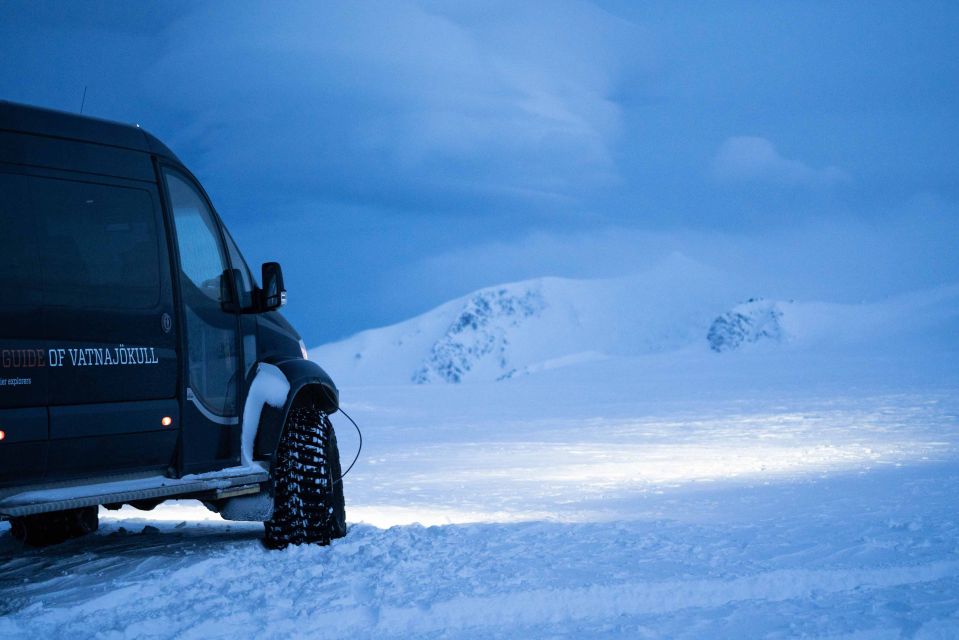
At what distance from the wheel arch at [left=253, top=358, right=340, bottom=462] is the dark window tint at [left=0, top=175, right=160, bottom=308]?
4.04 ft

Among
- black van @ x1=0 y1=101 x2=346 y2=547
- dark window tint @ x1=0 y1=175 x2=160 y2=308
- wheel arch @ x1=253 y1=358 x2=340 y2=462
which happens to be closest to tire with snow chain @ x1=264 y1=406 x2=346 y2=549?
black van @ x1=0 y1=101 x2=346 y2=547

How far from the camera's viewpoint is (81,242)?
545 cm

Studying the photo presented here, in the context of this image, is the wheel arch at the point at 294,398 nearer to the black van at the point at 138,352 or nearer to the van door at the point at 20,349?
the black van at the point at 138,352

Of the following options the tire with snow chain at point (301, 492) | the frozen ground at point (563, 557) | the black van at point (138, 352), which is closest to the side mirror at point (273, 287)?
the black van at point (138, 352)

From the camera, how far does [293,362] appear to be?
22.9ft

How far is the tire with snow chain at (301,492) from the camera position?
22.1ft

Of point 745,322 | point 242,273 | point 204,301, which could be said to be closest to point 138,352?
point 204,301

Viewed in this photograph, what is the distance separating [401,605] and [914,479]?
6412mm

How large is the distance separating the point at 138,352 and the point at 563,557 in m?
2.79

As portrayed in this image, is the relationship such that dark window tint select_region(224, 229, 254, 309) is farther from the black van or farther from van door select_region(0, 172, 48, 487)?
van door select_region(0, 172, 48, 487)

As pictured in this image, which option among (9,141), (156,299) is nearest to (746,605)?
(156,299)

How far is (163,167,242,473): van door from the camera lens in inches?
240

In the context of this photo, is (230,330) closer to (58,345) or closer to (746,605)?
(58,345)

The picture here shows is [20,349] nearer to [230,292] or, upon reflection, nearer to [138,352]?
[138,352]
